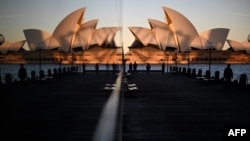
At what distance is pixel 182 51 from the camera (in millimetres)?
66188

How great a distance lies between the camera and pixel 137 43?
230 feet

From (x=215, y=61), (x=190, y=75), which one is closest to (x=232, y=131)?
(x=190, y=75)

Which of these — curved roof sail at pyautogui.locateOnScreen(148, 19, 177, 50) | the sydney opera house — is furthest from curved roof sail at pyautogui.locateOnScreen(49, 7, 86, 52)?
curved roof sail at pyautogui.locateOnScreen(148, 19, 177, 50)

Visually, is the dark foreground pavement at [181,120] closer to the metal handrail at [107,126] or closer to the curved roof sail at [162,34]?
the metal handrail at [107,126]

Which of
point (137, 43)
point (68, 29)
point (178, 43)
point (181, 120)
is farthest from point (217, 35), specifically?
point (181, 120)

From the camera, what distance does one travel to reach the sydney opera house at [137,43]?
58.0m

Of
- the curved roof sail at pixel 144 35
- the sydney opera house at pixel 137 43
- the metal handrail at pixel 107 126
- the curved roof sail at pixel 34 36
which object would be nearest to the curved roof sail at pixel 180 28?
the sydney opera house at pixel 137 43

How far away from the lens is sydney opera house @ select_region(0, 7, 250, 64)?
58.0 m

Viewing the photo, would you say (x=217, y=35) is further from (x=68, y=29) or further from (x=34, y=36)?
(x=34, y=36)

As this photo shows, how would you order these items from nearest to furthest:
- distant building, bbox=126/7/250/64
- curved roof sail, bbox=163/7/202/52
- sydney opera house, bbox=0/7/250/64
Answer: curved roof sail, bbox=163/7/202/52, sydney opera house, bbox=0/7/250/64, distant building, bbox=126/7/250/64

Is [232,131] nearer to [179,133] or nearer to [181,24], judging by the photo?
[179,133]

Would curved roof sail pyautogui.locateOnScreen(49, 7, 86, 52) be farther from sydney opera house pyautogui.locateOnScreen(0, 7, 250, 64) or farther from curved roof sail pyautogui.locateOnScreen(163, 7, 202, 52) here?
curved roof sail pyautogui.locateOnScreen(163, 7, 202, 52)

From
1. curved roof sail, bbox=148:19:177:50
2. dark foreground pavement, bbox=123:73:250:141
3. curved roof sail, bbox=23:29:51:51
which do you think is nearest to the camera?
dark foreground pavement, bbox=123:73:250:141

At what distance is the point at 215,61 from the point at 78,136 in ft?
241
